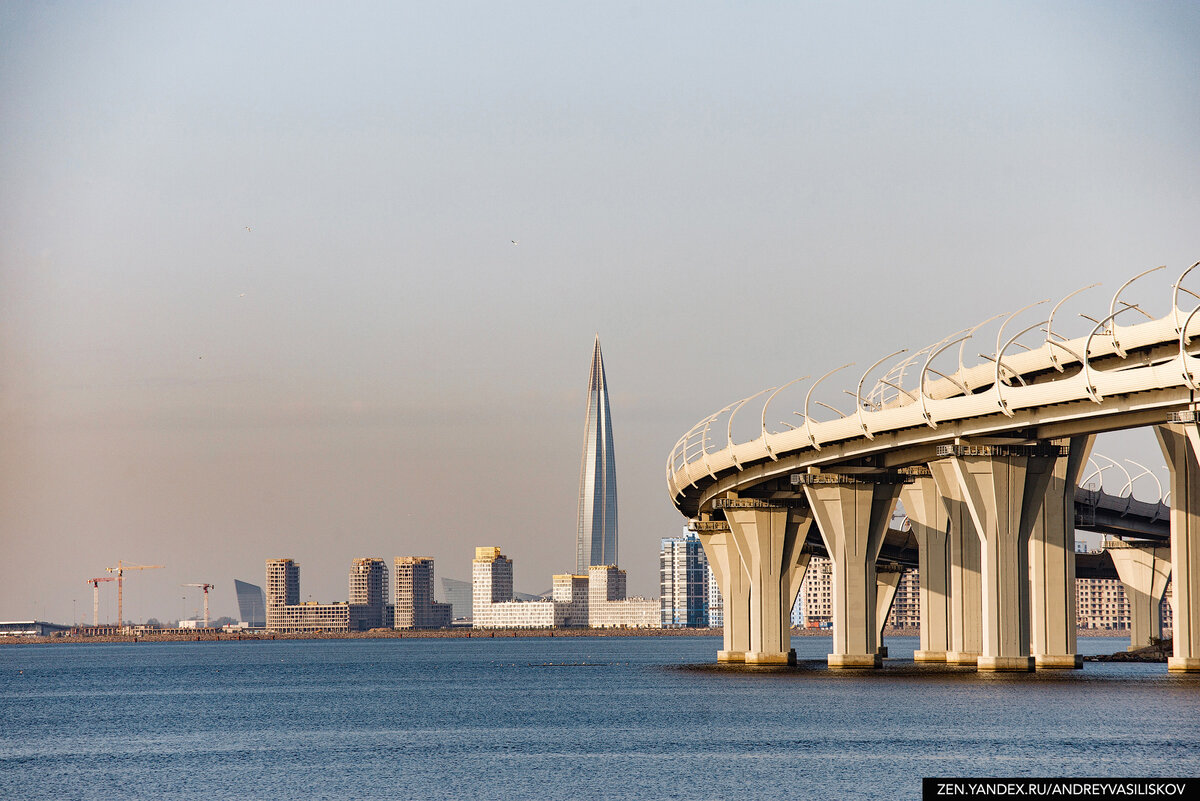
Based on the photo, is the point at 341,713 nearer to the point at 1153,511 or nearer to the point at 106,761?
the point at 106,761

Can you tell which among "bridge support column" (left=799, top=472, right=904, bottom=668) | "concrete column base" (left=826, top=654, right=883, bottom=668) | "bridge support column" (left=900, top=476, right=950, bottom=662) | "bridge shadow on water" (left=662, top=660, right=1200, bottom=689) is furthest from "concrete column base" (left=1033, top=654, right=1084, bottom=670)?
"bridge support column" (left=900, top=476, right=950, bottom=662)

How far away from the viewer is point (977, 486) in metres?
79.2

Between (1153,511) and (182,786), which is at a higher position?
(1153,511)

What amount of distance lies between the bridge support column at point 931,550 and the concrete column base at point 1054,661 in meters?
20.3

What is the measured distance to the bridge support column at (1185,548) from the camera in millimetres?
77250

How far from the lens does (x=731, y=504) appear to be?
11106 cm

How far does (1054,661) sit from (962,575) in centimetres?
1017

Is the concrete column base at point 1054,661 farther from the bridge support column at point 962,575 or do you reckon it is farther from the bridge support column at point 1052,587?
the bridge support column at point 962,575

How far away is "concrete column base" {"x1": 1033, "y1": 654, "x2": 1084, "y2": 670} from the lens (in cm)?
8294

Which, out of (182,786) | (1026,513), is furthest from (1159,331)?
(182,786)

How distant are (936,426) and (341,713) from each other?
105 ft

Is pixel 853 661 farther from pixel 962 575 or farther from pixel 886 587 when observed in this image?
pixel 886 587

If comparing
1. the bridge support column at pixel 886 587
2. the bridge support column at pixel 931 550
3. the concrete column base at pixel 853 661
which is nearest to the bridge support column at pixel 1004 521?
the concrete column base at pixel 853 661

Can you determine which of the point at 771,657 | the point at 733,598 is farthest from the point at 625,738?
the point at 733,598
